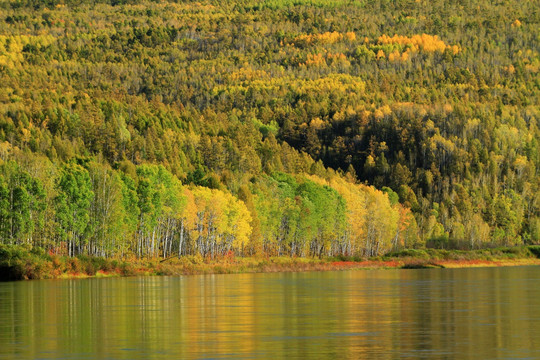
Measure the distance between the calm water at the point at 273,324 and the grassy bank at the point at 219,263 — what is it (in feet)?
64.8

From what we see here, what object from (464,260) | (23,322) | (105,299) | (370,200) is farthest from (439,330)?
(370,200)

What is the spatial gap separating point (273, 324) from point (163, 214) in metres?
73.5

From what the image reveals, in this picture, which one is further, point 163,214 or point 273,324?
point 163,214

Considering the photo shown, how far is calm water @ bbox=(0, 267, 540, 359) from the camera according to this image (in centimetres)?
3159

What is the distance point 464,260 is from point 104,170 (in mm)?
52897

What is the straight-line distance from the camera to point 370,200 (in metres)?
169

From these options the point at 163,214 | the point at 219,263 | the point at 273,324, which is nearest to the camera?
the point at 273,324

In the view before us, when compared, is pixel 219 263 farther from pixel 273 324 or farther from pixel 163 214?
pixel 273 324

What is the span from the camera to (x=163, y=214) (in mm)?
112812

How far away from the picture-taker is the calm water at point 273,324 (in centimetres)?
3159

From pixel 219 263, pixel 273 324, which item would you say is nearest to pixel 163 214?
pixel 219 263

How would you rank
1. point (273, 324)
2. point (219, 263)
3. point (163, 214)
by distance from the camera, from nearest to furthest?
point (273, 324), point (219, 263), point (163, 214)

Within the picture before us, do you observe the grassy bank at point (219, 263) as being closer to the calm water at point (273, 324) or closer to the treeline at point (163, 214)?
the treeline at point (163, 214)

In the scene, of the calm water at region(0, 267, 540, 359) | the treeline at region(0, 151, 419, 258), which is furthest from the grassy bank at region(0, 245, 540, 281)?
the calm water at region(0, 267, 540, 359)
